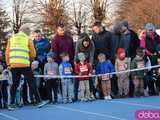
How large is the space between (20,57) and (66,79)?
189 cm

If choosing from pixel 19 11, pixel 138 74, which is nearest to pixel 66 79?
pixel 138 74

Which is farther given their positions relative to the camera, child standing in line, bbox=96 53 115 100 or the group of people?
child standing in line, bbox=96 53 115 100

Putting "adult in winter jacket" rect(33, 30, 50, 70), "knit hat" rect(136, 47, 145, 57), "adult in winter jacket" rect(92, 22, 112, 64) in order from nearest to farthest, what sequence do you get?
"adult in winter jacket" rect(33, 30, 50, 70) → "knit hat" rect(136, 47, 145, 57) → "adult in winter jacket" rect(92, 22, 112, 64)

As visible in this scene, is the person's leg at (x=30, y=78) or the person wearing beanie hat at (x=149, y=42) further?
the person wearing beanie hat at (x=149, y=42)

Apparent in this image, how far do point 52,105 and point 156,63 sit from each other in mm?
3141

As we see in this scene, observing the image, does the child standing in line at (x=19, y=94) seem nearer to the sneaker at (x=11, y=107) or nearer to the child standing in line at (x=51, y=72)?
the sneaker at (x=11, y=107)

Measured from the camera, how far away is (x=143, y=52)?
549 inches

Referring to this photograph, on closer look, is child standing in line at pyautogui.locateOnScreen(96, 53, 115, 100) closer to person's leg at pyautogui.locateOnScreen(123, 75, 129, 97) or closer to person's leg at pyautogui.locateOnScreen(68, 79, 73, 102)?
person's leg at pyautogui.locateOnScreen(123, 75, 129, 97)

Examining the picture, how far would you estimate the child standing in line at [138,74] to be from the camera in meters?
13.9

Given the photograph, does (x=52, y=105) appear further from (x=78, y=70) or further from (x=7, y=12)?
(x=7, y=12)

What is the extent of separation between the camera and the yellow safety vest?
12.0 metres

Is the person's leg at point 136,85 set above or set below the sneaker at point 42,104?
above

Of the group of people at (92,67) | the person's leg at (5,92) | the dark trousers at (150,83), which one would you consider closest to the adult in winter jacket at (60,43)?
the group of people at (92,67)

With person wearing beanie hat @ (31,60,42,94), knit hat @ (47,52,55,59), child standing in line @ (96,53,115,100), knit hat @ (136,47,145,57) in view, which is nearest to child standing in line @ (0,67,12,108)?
person wearing beanie hat @ (31,60,42,94)
